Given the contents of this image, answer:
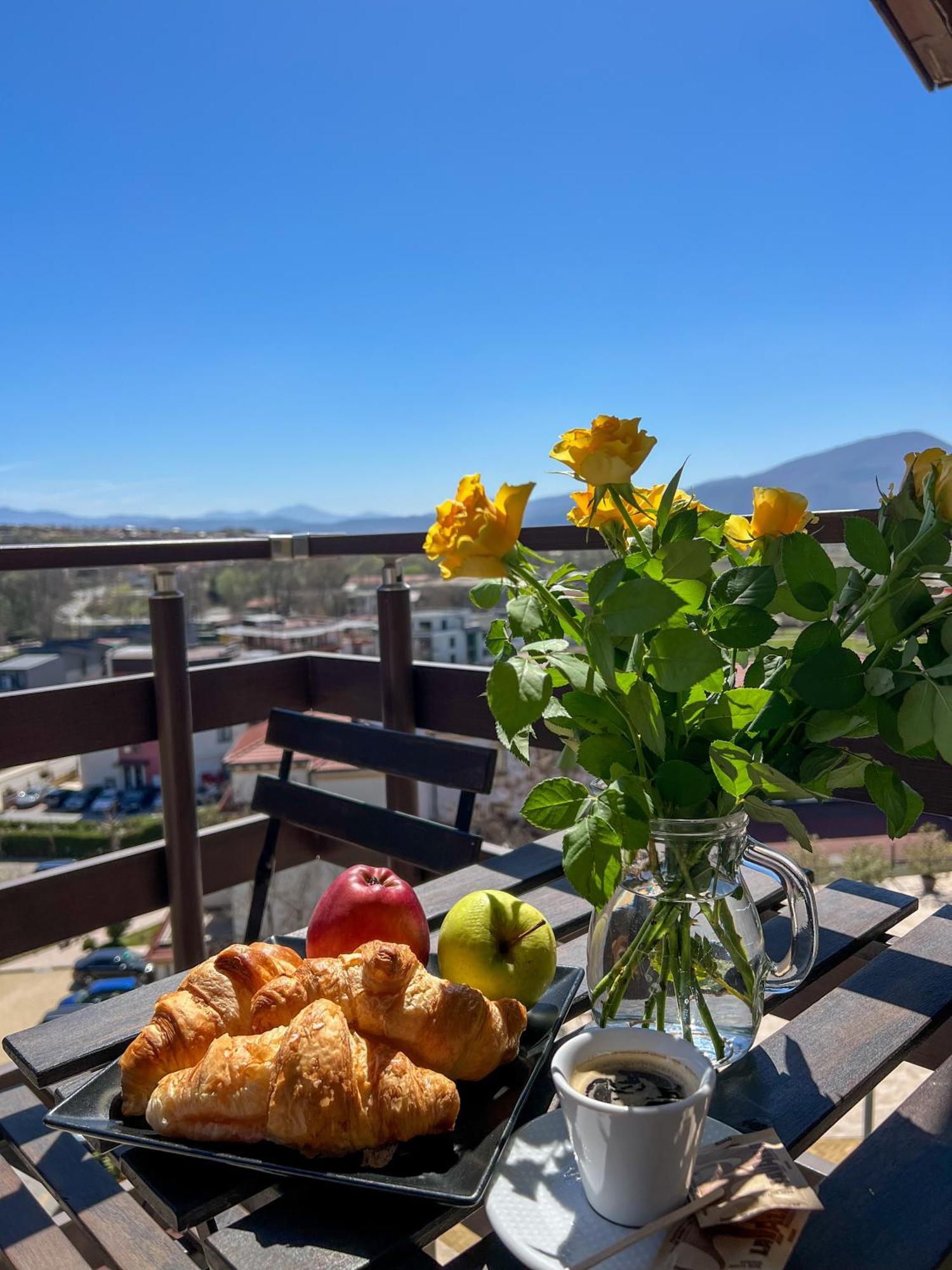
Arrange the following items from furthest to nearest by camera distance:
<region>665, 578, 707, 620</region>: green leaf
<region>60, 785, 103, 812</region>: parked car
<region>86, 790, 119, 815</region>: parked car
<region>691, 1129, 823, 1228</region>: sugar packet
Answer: <region>60, 785, 103, 812</region>: parked car, <region>86, 790, 119, 815</region>: parked car, <region>665, 578, 707, 620</region>: green leaf, <region>691, 1129, 823, 1228</region>: sugar packet

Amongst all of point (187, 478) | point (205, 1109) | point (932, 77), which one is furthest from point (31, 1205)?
point (187, 478)

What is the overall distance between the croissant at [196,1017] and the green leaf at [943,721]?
49cm

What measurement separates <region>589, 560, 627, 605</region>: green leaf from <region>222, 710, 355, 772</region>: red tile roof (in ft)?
4.35

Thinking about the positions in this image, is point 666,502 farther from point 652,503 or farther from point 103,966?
point 103,966

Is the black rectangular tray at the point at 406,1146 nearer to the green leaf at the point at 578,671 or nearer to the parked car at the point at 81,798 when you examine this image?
the green leaf at the point at 578,671

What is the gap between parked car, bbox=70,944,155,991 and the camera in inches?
243

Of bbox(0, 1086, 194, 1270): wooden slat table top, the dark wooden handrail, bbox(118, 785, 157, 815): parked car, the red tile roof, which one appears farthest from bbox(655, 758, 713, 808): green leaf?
bbox(118, 785, 157, 815): parked car

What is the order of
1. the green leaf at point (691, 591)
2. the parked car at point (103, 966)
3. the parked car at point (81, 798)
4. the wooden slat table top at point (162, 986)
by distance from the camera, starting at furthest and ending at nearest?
1. the parked car at point (103, 966)
2. the parked car at point (81, 798)
3. the wooden slat table top at point (162, 986)
4. the green leaf at point (691, 591)

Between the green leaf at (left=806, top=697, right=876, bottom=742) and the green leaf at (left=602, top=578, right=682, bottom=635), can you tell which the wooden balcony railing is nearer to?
the green leaf at (left=806, top=697, right=876, bottom=742)

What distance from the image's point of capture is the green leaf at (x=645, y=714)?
1.72 feet

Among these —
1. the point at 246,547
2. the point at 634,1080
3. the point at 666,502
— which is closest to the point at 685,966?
the point at 634,1080

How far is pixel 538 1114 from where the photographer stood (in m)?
0.63

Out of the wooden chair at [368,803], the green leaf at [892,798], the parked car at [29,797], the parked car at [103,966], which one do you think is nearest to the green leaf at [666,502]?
the green leaf at [892,798]

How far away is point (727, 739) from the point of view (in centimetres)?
58
